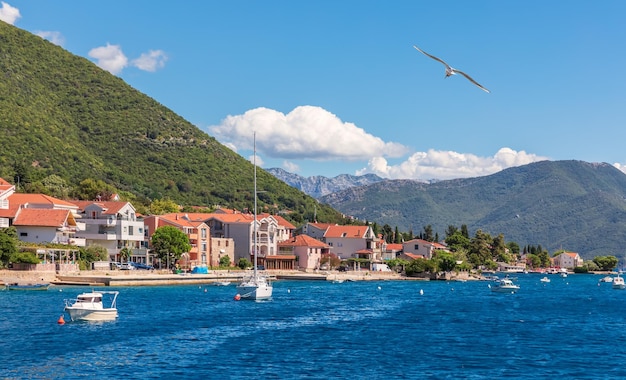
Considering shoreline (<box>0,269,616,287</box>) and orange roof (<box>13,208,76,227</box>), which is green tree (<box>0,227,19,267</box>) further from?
orange roof (<box>13,208,76,227</box>)

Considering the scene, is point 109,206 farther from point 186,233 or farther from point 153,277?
point 153,277

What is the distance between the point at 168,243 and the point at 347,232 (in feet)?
204

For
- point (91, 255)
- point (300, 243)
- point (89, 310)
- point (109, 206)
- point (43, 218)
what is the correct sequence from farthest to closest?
point (300, 243), point (109, 206), point (91, 255), point (43, 218), point (89, 310)

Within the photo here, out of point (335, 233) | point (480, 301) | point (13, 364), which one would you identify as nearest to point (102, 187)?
point (335, 233)

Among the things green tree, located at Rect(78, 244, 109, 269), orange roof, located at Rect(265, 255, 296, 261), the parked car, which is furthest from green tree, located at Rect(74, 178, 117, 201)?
green tree, located at Rect(78, 244, 109, 269)

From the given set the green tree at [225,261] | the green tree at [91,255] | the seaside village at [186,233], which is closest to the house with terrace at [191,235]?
the seaside village at [186,233]

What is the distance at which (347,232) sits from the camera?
178m

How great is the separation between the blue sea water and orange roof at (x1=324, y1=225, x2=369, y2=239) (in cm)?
8453

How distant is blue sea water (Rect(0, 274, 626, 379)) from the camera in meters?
44.2

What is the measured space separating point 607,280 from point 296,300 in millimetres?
116632

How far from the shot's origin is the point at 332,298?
318 feet

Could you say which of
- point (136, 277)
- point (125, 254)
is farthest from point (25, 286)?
point (125, 254)

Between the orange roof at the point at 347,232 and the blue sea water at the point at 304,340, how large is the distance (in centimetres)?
8453

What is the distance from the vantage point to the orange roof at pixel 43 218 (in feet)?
363
